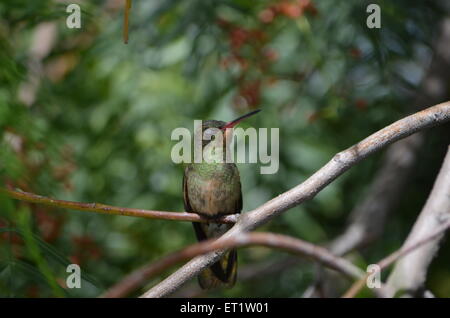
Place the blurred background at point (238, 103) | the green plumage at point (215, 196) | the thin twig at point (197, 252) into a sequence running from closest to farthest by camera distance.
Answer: the thin twig at point (197, 252), the green plumage at point (215, 196), the blurred background at point (238, 103)

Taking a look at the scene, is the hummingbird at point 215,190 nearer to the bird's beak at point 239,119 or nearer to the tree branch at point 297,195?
the bird's beak at point 239,119

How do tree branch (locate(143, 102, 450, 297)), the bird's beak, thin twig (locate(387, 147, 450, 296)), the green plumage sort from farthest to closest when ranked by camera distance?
the green plumage < the bird's beak < thin twig (locate(387, 147, 450, 296)) < tree branch (locate(143, 102, 450, 297))

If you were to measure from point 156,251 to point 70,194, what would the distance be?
804 millimetres

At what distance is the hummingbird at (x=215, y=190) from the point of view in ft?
11.7

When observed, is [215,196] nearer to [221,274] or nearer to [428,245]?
[221,274]

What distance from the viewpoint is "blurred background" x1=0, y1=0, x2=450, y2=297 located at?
4316mm

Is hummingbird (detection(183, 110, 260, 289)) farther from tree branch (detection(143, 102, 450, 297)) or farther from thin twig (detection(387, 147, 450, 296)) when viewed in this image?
tree branch (detection(143, 102, 450, 297))

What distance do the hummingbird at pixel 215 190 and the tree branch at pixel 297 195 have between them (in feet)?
4.52

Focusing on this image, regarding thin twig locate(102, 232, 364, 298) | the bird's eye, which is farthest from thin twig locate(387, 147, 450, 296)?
thin twig locate(102, 232, 364, 298)

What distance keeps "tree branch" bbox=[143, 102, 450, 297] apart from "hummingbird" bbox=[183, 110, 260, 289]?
4.52 ft

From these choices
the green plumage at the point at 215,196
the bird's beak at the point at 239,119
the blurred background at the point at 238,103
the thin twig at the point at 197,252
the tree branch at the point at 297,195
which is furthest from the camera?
the blurred background at the point at 238,103

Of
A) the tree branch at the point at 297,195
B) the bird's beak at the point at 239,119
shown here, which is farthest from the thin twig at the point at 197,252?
the bird's beak at the point at 239,119

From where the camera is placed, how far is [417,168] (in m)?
5.07

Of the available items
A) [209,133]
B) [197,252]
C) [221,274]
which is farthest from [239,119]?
[197,252]
